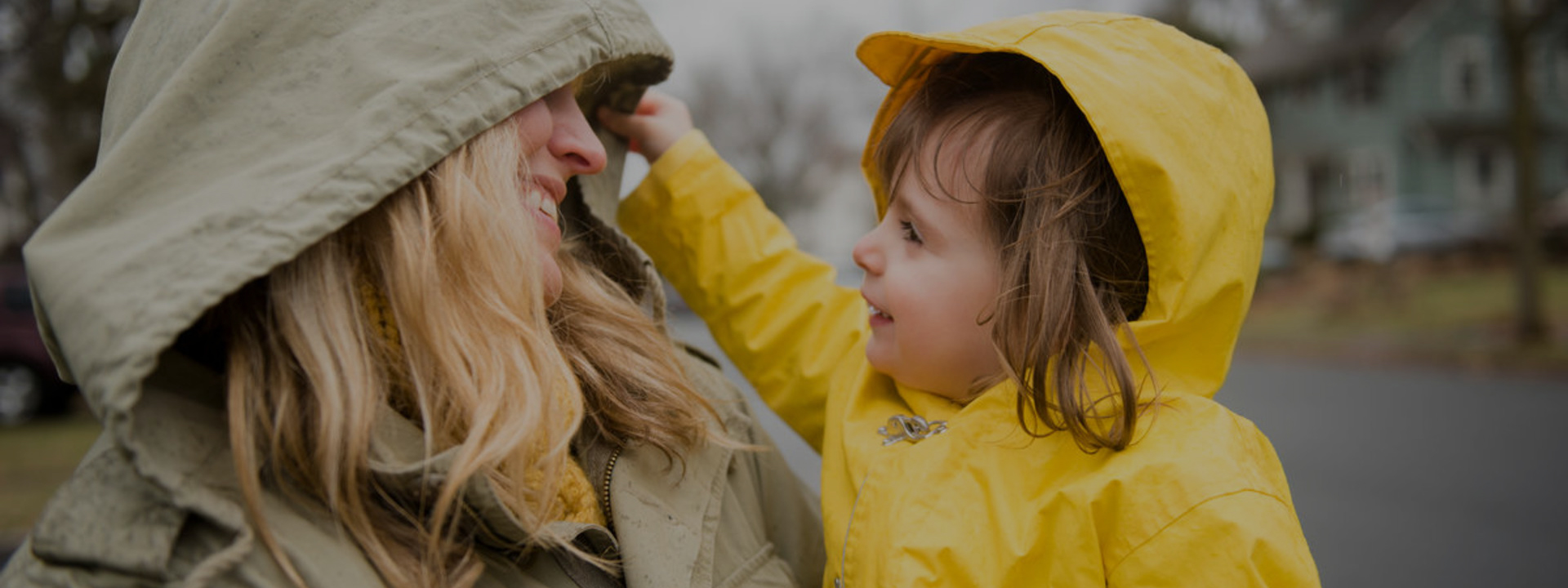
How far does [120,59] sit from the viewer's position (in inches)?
56.1

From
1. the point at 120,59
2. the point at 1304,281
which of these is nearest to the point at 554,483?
the point at 120,59

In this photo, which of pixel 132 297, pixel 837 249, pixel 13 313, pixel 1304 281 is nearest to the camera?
pixel 132 297

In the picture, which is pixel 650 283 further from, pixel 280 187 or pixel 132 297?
pixel 132 297

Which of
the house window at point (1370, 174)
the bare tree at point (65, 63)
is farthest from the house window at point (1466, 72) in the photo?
the bare tree at point (65, 63)

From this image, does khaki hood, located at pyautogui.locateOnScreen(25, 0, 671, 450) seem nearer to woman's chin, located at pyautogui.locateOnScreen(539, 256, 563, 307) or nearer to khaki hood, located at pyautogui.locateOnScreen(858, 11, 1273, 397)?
woman's chin, located at pyautogui.locateOnScreen(539, 256, 563, 307)

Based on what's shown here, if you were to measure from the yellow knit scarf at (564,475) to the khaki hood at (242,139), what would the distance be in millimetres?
164

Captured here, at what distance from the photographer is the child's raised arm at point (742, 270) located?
220 centimetres

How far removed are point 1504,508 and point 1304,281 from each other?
17611 millimetres

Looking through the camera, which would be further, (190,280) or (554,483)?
(554,483)

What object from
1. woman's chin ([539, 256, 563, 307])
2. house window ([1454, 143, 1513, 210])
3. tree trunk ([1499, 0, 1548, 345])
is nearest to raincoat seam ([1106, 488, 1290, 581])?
woman's chin ([539, 256, 563, 307])

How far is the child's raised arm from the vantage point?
2195 mm

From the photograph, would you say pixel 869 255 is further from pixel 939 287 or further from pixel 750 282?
pixel 750 282

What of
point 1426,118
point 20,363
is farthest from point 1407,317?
point 20,363

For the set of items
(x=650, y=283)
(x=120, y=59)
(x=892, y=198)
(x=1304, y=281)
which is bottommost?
(x=1304, y=281)
